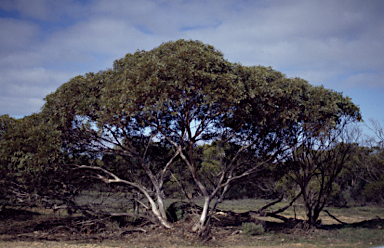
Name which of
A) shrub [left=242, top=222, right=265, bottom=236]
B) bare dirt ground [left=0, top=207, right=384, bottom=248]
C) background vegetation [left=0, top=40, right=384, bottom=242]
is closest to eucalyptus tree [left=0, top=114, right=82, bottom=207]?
background vegetation [left=0, top=40, right=384, bottom=242]

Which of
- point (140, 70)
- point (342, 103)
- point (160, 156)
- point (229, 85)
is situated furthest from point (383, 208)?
point (140, 70)

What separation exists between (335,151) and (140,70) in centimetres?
1002

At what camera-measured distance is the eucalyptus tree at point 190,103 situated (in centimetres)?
1117

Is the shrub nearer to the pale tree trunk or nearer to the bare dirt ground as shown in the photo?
the bare dirt ground

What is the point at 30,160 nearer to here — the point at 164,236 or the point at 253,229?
the point at 164,236

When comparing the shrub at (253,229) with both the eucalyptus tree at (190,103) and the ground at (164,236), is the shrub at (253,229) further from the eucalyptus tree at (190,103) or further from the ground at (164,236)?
the eucalyptus tree at (190,103)

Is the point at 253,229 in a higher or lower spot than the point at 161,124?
lower

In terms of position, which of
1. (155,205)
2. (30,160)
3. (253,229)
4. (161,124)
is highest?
(161,124)

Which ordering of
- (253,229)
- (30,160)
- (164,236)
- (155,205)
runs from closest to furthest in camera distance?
(30,160) → (164,236) → (253,229) → (155,205)

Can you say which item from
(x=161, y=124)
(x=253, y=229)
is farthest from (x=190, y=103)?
(x=253, y=229)

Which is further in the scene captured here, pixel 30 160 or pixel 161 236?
pixel 161 236

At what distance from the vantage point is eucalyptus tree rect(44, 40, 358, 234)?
1117cm

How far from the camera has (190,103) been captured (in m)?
11.8

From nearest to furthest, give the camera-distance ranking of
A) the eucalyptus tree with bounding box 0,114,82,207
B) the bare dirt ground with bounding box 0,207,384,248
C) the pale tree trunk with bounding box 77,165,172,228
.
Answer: the bare dirt ground with bounding box 0,207,384,248 < the eucalyptus tree with bounding box 0,114,82,207 < the pale tree trunk with bounding box 77,165,172,228
